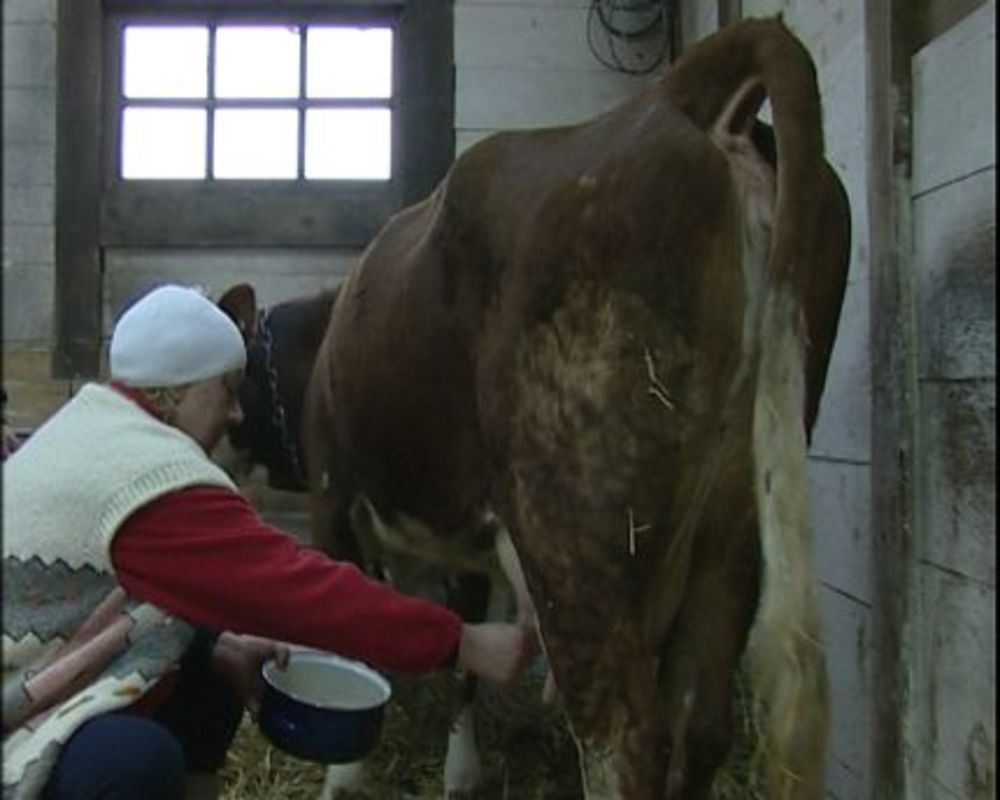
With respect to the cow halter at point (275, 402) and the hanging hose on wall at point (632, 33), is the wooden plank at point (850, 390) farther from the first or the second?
the hanging hose on wall at point (632, 33)

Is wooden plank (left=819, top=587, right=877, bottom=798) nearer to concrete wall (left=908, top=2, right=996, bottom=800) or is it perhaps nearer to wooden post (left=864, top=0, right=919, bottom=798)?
wooden post (left=864, top=0, right=919, bottom=798)

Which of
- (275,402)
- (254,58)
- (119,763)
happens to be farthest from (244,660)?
(254,58)

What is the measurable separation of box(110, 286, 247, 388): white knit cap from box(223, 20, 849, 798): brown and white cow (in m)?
0.63

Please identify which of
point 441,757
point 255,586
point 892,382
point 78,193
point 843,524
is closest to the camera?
point 255,586

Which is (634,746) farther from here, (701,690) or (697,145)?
(697,145)

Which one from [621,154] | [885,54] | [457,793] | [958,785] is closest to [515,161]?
[621,154]

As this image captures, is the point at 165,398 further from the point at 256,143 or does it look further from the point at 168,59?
the point at 168,59

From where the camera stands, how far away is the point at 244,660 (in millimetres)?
2393

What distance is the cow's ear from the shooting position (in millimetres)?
4168

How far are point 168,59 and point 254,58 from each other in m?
0.34

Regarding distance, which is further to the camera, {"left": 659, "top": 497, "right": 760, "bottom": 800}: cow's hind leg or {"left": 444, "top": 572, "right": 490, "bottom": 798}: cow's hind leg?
{"left": 444, "top": 572, "right": 490, "bottom": 798}: cow's hind leg

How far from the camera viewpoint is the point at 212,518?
6.15 ft

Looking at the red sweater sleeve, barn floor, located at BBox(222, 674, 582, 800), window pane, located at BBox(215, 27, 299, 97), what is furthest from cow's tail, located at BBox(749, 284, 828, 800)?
window pane, located at BBox(215, 27, 299, 97)

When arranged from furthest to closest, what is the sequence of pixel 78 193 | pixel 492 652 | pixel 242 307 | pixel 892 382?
pixel 78 193, pixel 242 307, pixel 892 382, pixel 492 652
